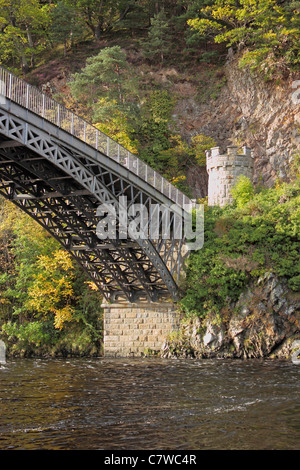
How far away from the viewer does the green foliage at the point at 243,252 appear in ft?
95.3

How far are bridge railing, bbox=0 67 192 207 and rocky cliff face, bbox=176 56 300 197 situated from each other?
45.7 feet

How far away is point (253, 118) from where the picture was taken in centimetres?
4478

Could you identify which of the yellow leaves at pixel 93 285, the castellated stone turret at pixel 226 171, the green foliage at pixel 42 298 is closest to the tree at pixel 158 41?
the castellated stone turret at pixel 226 171

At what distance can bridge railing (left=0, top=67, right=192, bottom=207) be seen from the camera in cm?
2212

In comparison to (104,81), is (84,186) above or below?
below

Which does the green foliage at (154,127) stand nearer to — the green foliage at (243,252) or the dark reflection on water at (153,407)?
the green foliage at (243,252)

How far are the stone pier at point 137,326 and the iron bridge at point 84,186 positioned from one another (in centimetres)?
67

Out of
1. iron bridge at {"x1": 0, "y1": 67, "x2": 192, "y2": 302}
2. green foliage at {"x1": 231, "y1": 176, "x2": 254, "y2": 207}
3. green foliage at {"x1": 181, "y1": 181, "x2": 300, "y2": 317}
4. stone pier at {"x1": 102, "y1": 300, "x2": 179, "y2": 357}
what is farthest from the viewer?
green foliage at {"x1": 231, "y1": 176, "x2": 254, "y2": 207}

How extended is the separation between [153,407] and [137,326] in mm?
15773

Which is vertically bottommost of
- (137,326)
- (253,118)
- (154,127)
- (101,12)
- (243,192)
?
(137,326)

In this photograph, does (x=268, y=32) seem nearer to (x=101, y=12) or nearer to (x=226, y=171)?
(x=226, y=171)

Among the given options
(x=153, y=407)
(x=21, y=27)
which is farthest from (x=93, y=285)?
(x=21, y=27)

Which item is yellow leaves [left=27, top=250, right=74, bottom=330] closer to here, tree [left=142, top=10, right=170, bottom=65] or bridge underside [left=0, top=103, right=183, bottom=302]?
bridge underside [left=0, top=103, right=183, bottom=302]

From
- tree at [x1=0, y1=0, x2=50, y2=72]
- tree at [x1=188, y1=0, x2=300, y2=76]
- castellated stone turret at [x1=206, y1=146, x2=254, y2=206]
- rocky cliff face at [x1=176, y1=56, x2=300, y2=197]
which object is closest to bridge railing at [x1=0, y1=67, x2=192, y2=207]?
castellated stone turret at [x1=206, y1=146, x2=254, y2=206]
